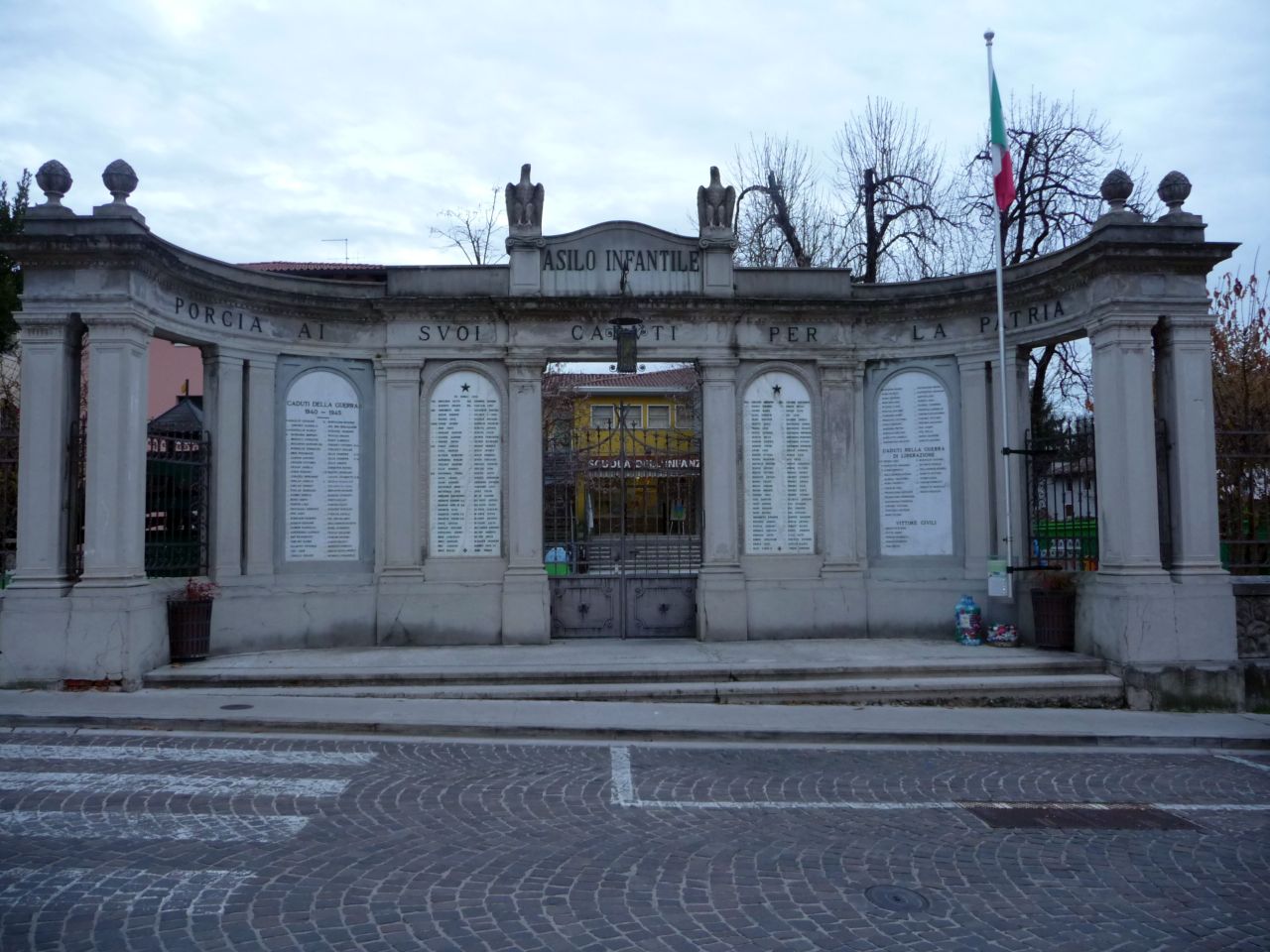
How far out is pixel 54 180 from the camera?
37.8 feet

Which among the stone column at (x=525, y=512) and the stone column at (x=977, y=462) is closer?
the stone column at (x=525, y=512)

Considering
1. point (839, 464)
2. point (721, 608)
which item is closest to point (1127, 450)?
point (839, 464)

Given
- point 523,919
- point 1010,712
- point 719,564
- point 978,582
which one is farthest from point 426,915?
point 978,582

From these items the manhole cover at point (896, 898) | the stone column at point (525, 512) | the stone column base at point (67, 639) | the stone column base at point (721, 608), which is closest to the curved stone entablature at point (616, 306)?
the stone column at point (525, 512)

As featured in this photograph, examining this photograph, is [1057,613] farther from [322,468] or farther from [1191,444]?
[322,468]

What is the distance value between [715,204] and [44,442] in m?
9.05

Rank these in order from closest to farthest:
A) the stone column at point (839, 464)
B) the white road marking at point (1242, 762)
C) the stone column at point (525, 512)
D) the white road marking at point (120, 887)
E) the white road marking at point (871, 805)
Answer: the white road marking at point (120, 887)
the white road marking at point (871, 805)
the white road marking at point (1242, 762)
the stone column at point (525, 512)
the stone column at point (839, 464)

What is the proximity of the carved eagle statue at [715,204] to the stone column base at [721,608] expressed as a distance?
4.92 metres

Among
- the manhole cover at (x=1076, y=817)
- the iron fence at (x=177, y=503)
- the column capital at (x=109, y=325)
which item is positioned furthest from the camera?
the iron fence at (x=177, y=503)

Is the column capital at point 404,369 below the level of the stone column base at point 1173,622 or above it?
above

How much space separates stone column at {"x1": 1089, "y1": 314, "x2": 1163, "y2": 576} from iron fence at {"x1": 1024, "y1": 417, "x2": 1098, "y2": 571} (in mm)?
576

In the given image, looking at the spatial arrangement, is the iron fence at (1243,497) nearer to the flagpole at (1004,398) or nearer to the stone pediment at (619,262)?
the flagpole at (1004,398)

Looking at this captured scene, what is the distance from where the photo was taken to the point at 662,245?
45.7ft

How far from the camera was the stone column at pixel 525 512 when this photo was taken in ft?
43.7
